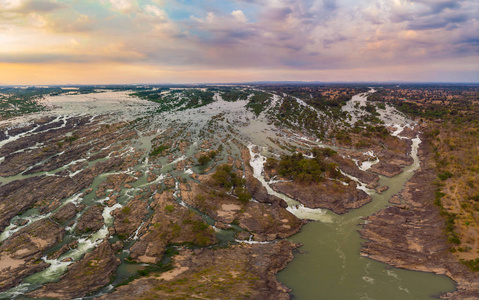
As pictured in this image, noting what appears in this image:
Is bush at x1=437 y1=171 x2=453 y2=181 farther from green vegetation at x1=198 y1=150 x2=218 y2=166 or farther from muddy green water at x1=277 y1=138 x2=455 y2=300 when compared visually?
green vegetation at x1=198 y1=150 x2=218 y2=166

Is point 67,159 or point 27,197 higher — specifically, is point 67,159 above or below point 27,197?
above

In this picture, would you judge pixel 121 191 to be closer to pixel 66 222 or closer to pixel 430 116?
pixel 66 222

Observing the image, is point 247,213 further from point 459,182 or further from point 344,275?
point 459,182

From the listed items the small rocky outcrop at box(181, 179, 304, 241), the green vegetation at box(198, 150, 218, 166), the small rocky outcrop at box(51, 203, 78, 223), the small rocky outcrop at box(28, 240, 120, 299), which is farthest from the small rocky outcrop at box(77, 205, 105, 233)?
the green vegetation at box(198, 150, 218, 166)

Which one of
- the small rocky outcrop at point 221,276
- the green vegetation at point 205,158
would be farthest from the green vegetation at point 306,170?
the small rocky outcrop at point 221,276

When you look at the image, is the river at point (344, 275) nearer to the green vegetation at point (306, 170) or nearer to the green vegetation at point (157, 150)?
the green vegetation at point (306, 170)

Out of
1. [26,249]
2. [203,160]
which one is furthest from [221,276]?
[203,160]

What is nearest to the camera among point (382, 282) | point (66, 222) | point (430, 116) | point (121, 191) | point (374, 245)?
point (382, 282)

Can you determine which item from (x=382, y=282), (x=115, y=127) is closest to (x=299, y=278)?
(x=382, y=282)
